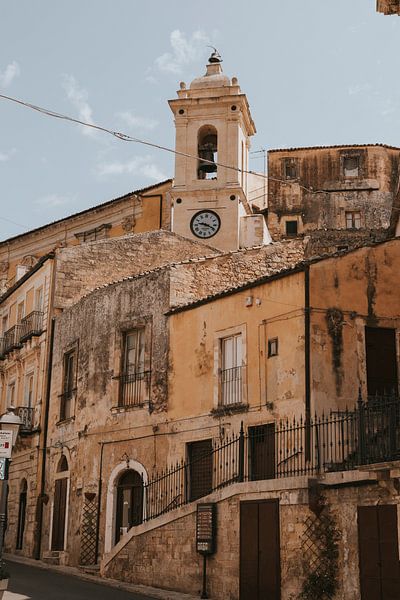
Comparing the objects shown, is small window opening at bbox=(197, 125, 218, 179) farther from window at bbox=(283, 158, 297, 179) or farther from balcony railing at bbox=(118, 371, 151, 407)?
balcony railing at bbox=(118, 371, 151, 407)

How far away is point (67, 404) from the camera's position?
2648 centimetres

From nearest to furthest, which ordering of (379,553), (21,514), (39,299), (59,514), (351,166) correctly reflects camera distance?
(379,553), (59,514), (21,514), (39,299), (351,166)

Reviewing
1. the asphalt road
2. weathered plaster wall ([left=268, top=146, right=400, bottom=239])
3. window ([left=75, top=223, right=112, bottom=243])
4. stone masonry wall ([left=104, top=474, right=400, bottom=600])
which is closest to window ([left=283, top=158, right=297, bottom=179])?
weathered plaster wall ([left=268, top=146, right=400, bottom=239])

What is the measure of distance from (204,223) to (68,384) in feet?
44.7

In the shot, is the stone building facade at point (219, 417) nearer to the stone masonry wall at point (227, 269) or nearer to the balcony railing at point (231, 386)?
the balcony railing at point (231, 386)

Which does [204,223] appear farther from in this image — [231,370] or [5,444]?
[5,444]

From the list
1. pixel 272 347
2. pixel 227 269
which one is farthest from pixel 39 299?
pixel 272 347

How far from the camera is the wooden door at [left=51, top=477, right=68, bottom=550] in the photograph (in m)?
24.9

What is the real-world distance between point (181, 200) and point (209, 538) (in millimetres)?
23270

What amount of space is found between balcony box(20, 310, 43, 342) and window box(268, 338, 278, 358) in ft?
39.1

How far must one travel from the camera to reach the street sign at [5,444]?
14.4 meters

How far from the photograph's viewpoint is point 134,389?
23031 millimetres

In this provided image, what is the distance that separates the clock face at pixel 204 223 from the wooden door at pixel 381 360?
1927 centimetres

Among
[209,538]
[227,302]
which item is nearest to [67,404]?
[227,302]
